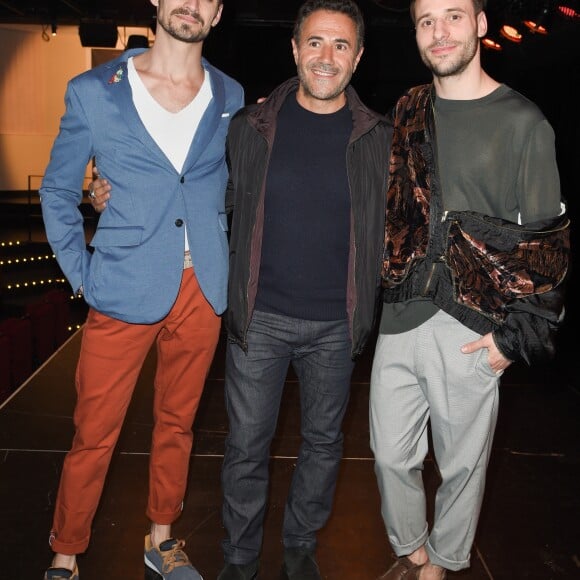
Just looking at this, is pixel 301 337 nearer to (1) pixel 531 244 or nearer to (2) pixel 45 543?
(1) pixel 531 244

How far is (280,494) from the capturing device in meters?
2.96

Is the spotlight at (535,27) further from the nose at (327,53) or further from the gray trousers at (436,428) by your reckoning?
the gray trousers at (436,428)

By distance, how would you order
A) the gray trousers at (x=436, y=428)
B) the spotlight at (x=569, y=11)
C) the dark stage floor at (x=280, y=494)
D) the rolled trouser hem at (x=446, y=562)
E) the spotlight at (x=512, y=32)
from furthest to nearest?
1. the spotlight at (x=512, y=32)
2. the spotlight at (x=569, y=11)
3. the dark stage floor at (x=280, y=494)
4. the rolled trouser hem at (x=446, y=562)
5. the gray trousers at (x=436, y=428)

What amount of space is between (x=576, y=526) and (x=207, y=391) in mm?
2182

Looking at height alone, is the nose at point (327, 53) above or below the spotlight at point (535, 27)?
below

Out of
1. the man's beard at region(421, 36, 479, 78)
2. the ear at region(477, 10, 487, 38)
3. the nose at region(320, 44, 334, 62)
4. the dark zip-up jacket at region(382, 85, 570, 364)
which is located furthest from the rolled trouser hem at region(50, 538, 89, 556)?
the ear at region(477, 10, 487, 38)

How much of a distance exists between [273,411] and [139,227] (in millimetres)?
654

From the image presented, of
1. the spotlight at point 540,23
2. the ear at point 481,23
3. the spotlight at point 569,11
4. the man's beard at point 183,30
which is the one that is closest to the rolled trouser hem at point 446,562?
the ear at point 481,23

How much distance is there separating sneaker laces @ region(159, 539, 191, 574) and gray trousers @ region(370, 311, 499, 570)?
24.6 inches

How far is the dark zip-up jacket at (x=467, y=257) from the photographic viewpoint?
76.7 inches

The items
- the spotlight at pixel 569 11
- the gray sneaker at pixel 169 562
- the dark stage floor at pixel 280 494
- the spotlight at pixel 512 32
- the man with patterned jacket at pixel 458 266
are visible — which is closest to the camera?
the man with patterned jacket at pixel 458 266

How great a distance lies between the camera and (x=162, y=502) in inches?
90.8

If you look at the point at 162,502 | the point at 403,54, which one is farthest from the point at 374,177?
the point at 403,54

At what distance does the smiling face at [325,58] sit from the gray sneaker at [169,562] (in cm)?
137
